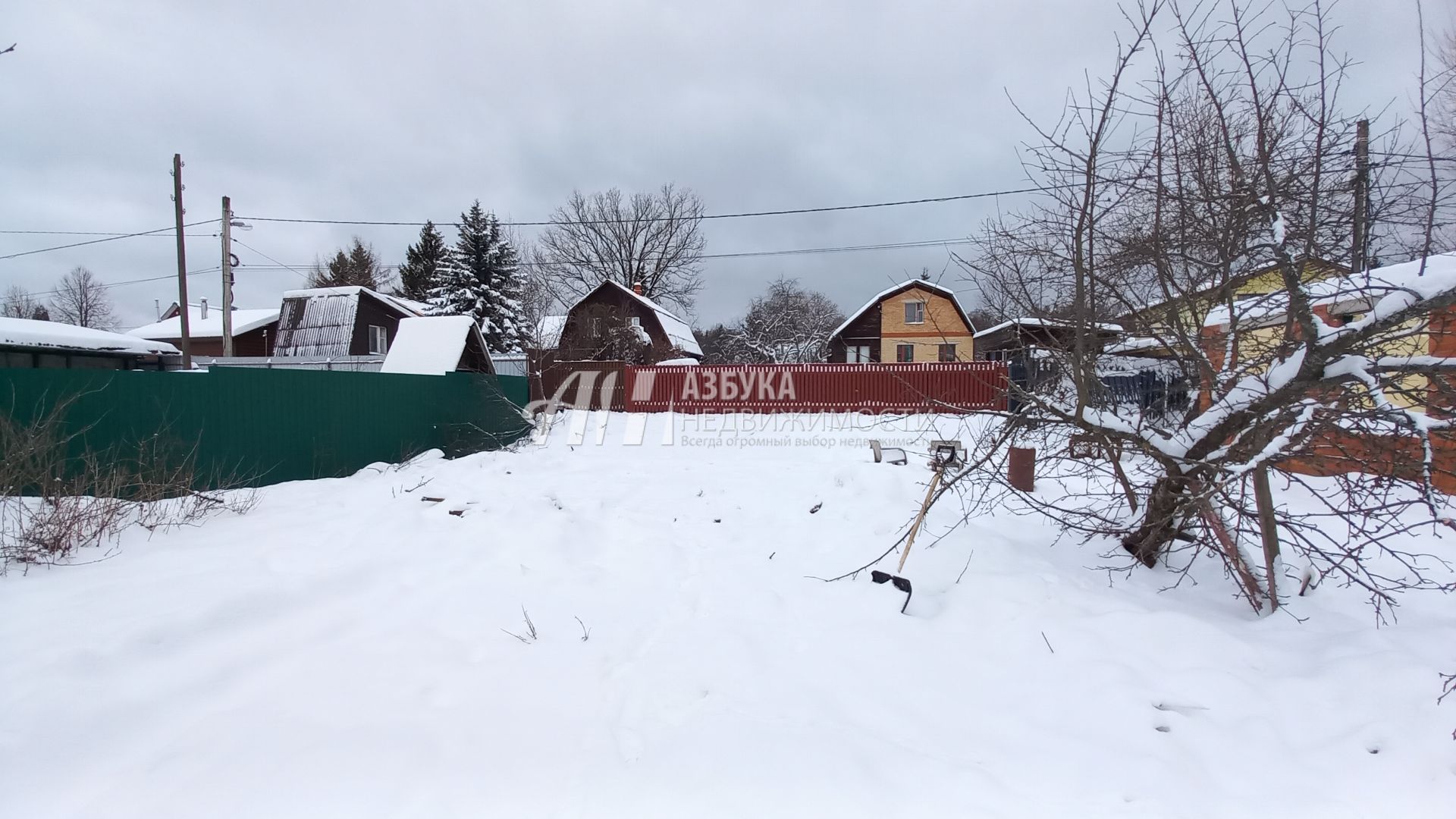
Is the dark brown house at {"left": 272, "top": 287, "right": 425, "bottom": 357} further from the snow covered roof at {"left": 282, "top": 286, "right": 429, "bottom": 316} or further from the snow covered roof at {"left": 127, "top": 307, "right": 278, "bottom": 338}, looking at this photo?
the snow covered roof at {"left": 127, "top": 307, "right": 278, "bottom": 338}

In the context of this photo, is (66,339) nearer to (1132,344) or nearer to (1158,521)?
(1132,344)

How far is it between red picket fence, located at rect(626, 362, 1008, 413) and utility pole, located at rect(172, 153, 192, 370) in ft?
35.1

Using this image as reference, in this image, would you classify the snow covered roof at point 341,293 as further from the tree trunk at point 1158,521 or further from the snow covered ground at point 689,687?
the tree trunk at point 1158,521

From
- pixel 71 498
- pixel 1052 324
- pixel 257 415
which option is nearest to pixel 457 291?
pixel 257 415

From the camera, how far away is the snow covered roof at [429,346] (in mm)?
10609

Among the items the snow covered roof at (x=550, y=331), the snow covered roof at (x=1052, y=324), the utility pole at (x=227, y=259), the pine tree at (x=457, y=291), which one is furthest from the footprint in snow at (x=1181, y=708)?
the pine tree at (x=457, y=291)

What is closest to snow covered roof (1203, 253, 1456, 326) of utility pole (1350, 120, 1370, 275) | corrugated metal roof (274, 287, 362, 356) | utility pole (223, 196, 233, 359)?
utility pole (1350, 120, 1370, 275)

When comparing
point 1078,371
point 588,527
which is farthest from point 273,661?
point 1078,371

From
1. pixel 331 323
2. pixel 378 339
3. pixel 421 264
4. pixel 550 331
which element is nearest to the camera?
pixel 331 323

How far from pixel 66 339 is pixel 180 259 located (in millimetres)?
3015

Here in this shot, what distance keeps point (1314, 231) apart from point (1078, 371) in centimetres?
129

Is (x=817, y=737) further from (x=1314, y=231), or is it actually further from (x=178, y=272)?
(x=178, y=272)

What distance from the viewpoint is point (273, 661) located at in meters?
2.65

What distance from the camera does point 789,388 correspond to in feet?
45.2
